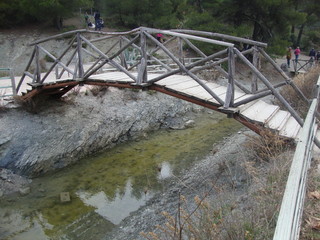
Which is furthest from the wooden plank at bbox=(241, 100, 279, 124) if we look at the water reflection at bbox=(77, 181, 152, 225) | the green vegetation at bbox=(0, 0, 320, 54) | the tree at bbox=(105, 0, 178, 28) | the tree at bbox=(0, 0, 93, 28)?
the tree at bbox=(0, 0, 93, 28)

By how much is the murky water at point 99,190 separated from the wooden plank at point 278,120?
2.25 m

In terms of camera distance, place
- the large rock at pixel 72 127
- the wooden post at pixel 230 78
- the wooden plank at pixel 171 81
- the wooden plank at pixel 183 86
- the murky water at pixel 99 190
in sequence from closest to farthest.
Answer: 1. the wooden post at pixel 230 78
2. the murky water at pixel 99 190
3. the wooden plank at pixel 183 86
4. the wooden plank at pixel 171 81
5. the large rock at pixel 72 127

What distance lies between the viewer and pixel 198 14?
1934cm

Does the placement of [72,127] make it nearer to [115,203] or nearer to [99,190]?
[99,190]

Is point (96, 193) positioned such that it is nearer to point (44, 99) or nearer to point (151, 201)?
point (151, 201)

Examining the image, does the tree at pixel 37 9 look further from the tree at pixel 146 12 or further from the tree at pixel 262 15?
the tree at pixel 262 15

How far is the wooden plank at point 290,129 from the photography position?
19.5ft

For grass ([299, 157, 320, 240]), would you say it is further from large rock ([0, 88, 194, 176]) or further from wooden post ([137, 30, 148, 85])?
large rock ([0, 88, 194, 176])

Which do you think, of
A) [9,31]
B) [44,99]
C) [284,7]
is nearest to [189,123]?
[44,99]

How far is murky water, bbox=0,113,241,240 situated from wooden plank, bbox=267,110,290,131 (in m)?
2.25

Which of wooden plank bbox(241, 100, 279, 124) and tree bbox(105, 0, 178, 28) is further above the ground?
tree bbox(105, 0, 178, 28)

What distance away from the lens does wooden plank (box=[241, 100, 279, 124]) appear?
633cm

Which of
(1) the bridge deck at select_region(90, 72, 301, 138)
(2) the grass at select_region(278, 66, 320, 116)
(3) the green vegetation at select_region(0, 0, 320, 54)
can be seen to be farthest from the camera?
(3) the green vegetation at select_region(0, 0, 320, 54)

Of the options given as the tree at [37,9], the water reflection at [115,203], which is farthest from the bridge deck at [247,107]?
the tree at [37,9]
